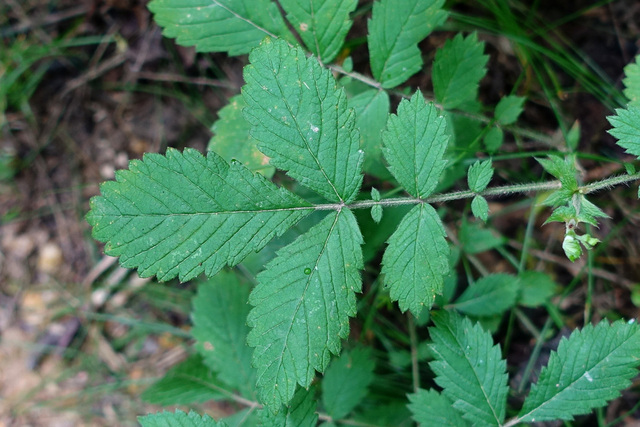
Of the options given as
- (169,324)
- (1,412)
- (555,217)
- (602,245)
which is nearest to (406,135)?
(555,217)

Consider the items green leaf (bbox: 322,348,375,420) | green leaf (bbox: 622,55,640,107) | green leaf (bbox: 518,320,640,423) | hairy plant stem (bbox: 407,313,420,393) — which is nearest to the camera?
green leaf (bbox: 518,320,640,423)

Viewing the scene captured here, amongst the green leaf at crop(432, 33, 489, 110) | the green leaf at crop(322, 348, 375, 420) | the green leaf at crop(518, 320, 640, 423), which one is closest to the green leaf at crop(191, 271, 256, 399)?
the green leaf at crop(322, 348, 375, 420)

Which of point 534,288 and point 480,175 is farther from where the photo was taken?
point 534,288

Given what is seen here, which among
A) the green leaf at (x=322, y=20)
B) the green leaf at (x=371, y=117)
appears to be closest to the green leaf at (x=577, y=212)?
the green leaf at (x=371, y=117)

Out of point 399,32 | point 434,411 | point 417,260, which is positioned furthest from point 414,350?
point 399,32

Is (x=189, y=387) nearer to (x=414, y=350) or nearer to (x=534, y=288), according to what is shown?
(x=414, y=350)

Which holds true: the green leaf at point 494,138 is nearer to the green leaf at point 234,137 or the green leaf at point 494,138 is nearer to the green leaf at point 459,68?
the green leaf at point 459,68

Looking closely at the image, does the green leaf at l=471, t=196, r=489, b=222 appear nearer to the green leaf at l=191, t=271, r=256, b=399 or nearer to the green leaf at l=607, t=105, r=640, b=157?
the green leaf at l=607, t=105, r=640, b=157
